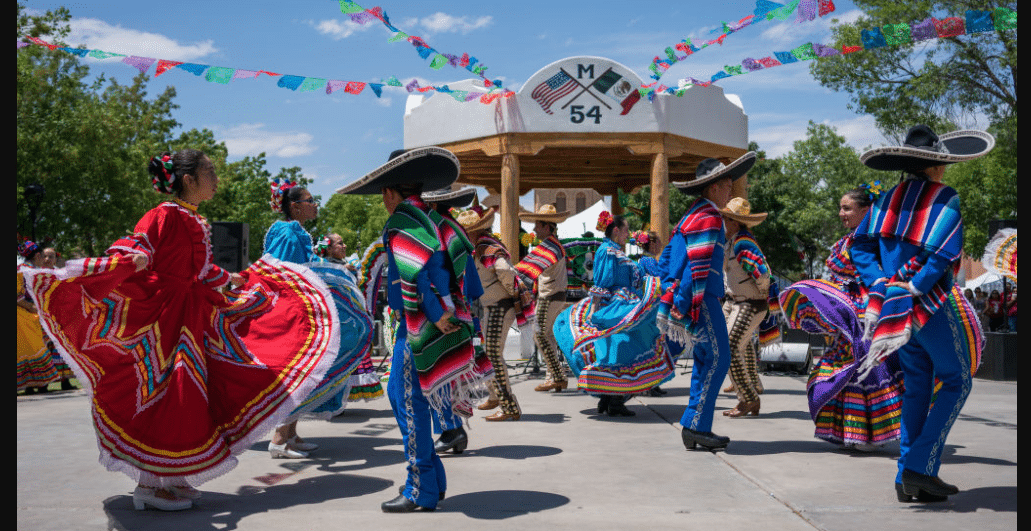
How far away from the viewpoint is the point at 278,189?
7312 mm

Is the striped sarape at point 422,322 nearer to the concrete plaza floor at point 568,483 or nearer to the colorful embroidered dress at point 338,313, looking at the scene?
the concrete plaza floor at point 568,483

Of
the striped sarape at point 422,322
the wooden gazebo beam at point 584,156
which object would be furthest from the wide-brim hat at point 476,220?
the wooden gazebo beam at point 584,156

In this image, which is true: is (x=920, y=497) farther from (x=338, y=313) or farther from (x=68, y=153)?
(x=68, y=153)

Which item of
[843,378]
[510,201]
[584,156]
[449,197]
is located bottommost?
[843,378]

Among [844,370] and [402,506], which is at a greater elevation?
[844,370]

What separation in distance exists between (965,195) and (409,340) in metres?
33.9

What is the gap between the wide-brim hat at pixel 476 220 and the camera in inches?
320

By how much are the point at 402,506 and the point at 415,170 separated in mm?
1799

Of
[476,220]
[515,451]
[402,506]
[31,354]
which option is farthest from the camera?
[31,354]

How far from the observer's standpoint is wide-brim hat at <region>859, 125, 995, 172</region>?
15.6ft

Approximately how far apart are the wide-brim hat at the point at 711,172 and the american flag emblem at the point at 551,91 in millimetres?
9951

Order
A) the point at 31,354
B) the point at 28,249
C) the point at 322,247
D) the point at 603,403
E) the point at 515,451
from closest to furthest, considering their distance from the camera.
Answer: the point at 515,451
the point at 603,403
the point at 322,247
the point at 28,249
the point at 31,354

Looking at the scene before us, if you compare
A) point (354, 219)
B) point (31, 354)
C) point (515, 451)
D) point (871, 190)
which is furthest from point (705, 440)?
point (354, 219)

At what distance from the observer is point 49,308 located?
4.62 metres
